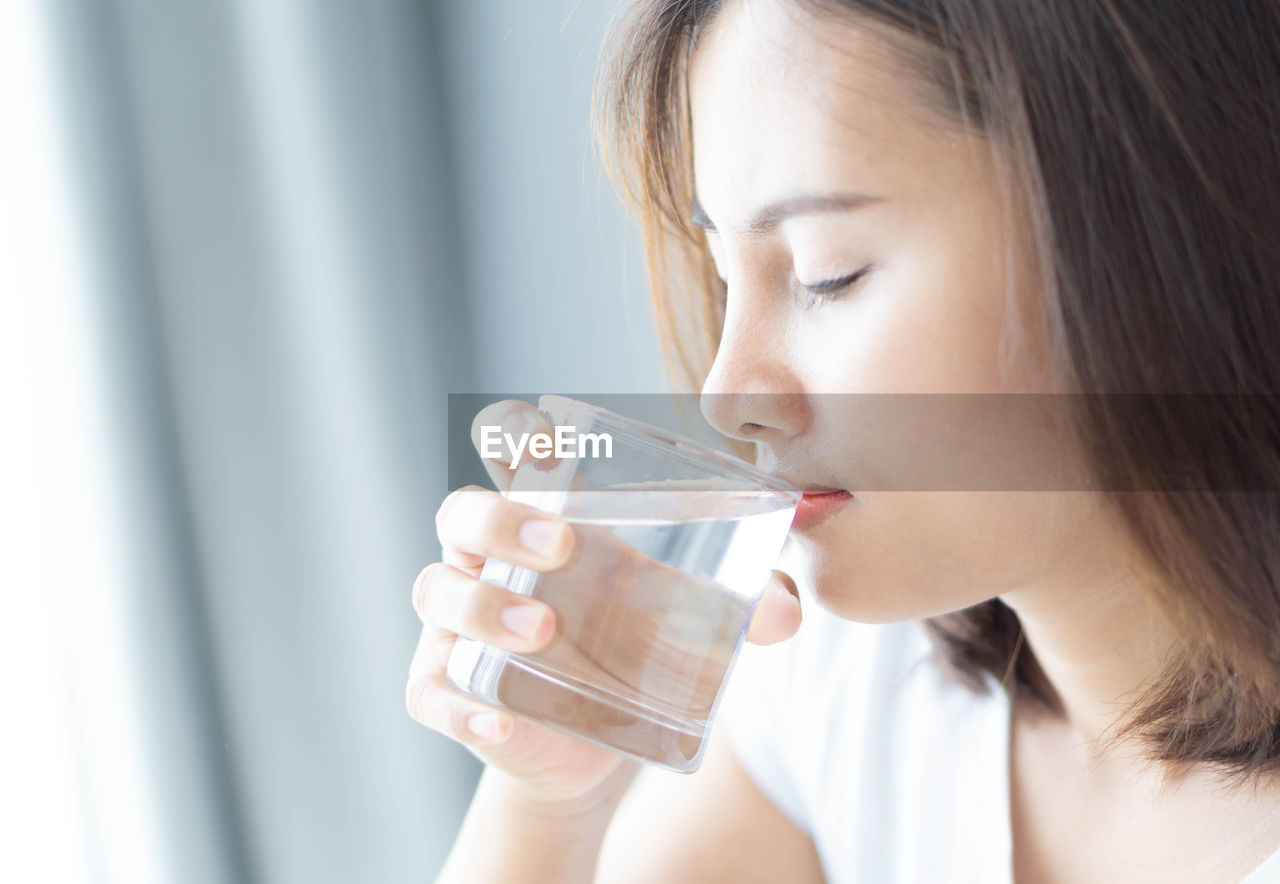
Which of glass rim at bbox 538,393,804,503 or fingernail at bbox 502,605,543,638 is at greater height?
glass rim at bbox 538,393,804,503

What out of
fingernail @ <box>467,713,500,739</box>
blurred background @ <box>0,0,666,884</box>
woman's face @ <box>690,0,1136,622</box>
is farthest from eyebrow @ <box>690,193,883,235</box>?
blurred background @ <box>0,0,666,884</box>

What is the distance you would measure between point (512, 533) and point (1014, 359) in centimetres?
35

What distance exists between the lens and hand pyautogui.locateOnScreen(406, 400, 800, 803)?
0.62m

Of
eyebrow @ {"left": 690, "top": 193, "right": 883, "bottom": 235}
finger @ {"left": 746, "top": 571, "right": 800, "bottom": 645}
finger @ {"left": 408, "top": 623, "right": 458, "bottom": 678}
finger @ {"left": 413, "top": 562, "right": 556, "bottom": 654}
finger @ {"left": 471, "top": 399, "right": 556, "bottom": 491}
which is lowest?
finger @ {"left": 408, "top": 623, "right": 458, "bottom": 678}

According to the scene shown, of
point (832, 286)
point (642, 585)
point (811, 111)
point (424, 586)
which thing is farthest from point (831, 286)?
point (424, 586)

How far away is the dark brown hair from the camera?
0.61m

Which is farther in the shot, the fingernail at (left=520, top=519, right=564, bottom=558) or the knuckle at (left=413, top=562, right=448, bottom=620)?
the knuckle at (left=413, top=562, right=448, bottom=620)

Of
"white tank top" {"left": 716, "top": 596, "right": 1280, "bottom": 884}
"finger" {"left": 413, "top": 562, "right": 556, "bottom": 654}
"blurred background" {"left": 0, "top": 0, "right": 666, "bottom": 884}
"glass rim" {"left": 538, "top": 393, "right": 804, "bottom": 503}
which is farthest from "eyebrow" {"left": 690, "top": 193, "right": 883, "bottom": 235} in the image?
"blurred background" {"left": 0, "top": 0, "right": 666, "bottom": 884}

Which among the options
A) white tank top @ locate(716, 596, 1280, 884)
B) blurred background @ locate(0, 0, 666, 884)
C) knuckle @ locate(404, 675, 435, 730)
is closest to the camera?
knuckle @ locate(404, 675, 435, 730)

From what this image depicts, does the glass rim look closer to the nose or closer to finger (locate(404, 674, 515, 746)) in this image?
the nose

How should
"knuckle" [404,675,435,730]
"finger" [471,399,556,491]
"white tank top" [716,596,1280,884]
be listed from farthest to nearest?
"white tank top" [716,596,1280,884] → "knuckle" [404,675,435,730] → "finger" [471,399,556,491]

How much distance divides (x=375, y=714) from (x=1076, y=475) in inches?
43.2

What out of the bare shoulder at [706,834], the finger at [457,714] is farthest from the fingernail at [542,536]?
the bare shoulder at [706,834]

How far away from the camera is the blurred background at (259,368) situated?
42.9 inches
